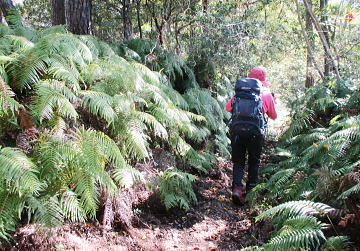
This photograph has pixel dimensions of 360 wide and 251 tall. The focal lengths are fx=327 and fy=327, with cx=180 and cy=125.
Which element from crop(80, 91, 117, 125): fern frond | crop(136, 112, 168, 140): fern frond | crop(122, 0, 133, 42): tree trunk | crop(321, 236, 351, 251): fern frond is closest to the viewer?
crop(321, 236, 351, 251): fern frond

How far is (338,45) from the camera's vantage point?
947cm

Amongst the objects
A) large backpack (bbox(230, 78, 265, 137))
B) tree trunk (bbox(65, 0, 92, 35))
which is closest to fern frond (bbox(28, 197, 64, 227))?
large backpack (bbox(230, 78, 265, 137))

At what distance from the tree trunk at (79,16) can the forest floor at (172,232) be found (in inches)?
153

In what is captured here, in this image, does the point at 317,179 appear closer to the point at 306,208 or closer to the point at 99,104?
the point at 306,208

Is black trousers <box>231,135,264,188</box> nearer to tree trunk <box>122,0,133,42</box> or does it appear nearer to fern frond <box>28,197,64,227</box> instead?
fern frond <box>28,197,64,227</box>

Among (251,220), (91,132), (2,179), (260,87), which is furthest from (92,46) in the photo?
(251,220)

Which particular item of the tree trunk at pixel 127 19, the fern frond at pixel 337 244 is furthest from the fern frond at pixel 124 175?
the tree trunk at pixel 127 19

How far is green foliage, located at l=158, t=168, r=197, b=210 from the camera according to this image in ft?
13.8

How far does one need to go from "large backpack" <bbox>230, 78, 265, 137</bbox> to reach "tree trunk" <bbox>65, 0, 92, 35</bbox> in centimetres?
345

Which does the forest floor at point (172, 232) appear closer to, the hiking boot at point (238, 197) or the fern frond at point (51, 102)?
the hiking boot at point (238, 197)

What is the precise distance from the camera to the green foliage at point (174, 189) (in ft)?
13.8

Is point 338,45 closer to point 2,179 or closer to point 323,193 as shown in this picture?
point 323,193

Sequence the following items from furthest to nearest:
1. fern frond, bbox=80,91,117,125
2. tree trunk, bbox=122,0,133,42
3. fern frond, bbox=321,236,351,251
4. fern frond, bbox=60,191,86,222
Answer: tree trunk, bbox=122,0,133,42, fern frond, bbox=80,91,117,125, fern frond, bbox=60,191,86,222, fern frond, bbox=321,236,351,251

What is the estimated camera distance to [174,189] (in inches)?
173
